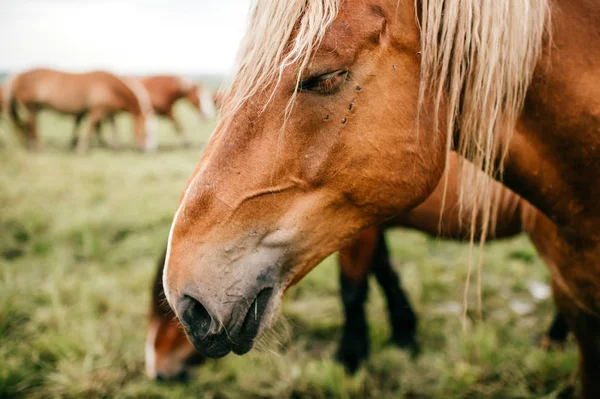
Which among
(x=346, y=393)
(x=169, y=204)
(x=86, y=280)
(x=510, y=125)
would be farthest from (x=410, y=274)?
(x=169, y=204)

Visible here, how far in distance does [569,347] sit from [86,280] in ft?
12.4

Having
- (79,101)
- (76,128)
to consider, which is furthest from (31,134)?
(79,101)

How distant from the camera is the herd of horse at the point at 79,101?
9.67 meters

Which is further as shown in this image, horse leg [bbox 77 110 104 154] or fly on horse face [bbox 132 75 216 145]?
fly on horse face [bbox 132 75 216 145]

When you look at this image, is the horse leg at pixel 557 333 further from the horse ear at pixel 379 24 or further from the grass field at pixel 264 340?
the horse ear at pixel 379 24

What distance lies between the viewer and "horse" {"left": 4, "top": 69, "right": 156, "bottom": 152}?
9688 mm

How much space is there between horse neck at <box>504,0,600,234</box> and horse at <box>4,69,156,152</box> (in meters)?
10.5

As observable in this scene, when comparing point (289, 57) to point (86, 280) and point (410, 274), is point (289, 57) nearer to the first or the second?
point (410, 274)

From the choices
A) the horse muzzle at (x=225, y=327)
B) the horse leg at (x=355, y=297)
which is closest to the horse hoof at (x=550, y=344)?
the horse leg at (x=355, y=297)

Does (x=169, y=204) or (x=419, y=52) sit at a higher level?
(x=419, y=52)

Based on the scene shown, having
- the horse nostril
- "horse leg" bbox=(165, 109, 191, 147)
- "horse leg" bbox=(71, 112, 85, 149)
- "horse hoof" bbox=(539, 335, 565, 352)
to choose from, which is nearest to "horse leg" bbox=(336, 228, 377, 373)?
"horse hoof" bbox=(539, 335, 565, 352)

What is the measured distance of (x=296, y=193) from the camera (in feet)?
3.36

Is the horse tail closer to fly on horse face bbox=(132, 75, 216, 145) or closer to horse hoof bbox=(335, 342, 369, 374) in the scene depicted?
fly on horse face bbox=(132, 75, 216, 145)

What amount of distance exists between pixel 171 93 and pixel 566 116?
13231 millimetres
